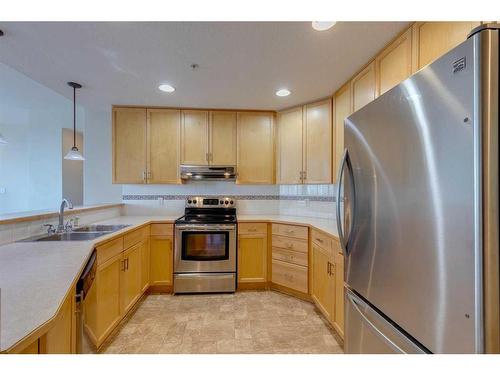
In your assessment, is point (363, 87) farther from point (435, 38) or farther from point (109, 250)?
point (109, 250)

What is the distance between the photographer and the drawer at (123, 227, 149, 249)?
2.18 m

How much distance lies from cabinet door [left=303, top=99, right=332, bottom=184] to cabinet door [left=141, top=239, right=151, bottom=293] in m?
2.02

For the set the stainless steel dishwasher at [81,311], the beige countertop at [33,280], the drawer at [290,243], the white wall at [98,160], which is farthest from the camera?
the white wall at [98,160]

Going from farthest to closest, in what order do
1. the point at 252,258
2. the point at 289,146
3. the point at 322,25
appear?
the point at 289,146
the point at 252,258
the point at 322,25

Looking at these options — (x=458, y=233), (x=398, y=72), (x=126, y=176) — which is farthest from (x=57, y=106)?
(x=458, y=233)

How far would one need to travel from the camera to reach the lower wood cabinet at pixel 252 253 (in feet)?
9.31

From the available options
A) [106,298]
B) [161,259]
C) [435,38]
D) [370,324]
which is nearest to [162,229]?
[161,259]

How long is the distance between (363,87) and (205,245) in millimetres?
2288

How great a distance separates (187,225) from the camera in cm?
275

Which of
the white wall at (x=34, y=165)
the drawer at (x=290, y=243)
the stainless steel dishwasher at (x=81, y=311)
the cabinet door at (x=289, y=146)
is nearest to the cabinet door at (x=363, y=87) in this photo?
the cabinet door at (x=289, y=146)

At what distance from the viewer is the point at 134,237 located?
2352 mm

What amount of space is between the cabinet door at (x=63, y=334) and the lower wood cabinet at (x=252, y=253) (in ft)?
6.24

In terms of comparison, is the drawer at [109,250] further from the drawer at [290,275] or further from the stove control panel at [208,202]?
the drawer at [290,275]
